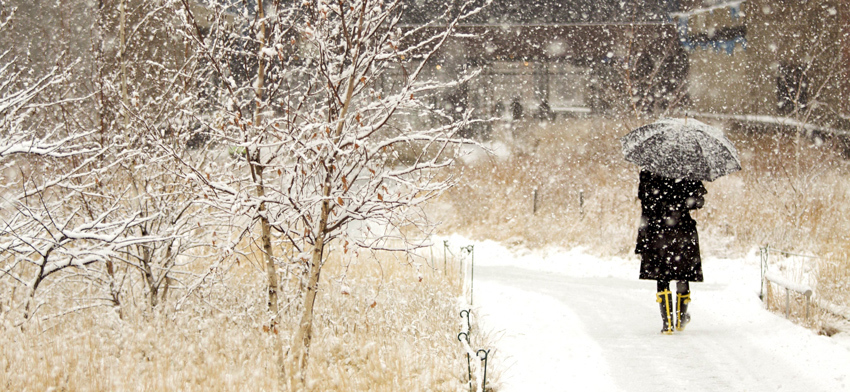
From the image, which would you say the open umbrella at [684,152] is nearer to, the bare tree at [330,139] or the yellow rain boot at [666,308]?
the yellow rain boot at [666,308]

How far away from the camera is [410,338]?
5.98 metres

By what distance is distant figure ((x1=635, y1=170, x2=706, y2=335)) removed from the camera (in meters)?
6.14

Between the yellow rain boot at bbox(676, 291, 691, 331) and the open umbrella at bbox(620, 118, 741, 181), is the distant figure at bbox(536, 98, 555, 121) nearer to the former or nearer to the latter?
the open umbrella at bbox(620, 118, 741, 181)

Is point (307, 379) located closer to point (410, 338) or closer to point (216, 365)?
point (216, 365)

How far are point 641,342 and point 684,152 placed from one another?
6.09ft

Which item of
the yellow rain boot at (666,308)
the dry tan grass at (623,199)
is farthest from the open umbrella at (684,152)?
the dry tan grass at (623,199)

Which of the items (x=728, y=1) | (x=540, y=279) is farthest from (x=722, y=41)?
(x=540, y=279)

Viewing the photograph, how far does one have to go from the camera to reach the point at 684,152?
19.5 ft

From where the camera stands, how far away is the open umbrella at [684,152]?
19.4 feet

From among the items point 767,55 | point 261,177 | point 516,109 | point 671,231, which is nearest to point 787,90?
point 767,55

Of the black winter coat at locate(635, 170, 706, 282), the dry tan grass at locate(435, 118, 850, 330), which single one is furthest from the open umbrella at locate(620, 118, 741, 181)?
the dry tan grass at locate(435, 118, 850, 330)

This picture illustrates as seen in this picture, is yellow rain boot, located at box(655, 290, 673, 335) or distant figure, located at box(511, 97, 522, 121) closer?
yellow rain boot, located at box(655, 290, 673, 335)

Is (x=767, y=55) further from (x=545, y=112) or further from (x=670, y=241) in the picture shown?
(x=670, y=241)

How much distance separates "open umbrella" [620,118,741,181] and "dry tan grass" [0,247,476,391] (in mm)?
2533
